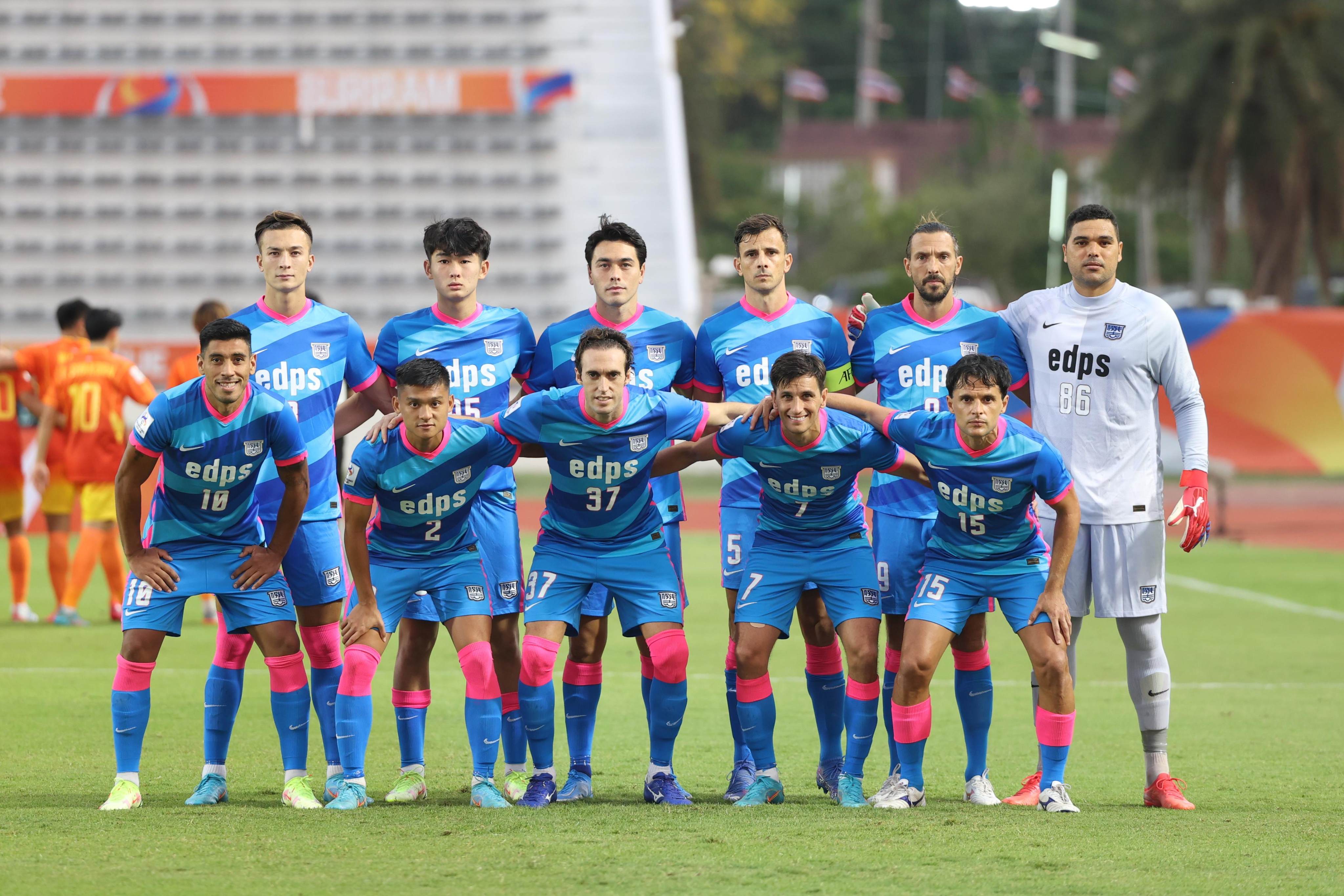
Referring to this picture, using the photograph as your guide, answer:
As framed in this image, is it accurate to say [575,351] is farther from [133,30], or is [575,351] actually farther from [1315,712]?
[133,30]

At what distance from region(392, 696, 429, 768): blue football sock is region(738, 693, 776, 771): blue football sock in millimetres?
1275

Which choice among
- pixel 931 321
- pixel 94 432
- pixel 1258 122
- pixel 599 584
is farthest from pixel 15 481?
pixel 1258 122

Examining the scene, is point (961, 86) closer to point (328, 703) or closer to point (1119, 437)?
point (1119, 437)

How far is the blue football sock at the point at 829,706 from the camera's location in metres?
6.17

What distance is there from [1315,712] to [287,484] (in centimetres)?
548

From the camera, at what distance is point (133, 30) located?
97.6ft

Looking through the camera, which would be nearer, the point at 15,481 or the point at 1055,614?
the point at 1055,614

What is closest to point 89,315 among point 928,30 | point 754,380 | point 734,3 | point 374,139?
point 754,380

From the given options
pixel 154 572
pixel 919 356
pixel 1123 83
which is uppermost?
pixel 1123 83

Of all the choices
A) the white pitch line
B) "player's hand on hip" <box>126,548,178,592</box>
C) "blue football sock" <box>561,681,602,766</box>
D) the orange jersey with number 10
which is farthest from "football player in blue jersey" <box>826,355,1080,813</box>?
the orange jersey with number 10

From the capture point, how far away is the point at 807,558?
5.96 metres

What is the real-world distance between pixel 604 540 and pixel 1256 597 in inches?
345

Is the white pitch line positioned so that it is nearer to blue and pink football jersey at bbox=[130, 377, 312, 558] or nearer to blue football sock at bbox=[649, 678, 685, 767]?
blue football sock at bbox=[649, 678, 685, 767]

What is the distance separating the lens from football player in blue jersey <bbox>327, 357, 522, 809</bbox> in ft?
18.9
